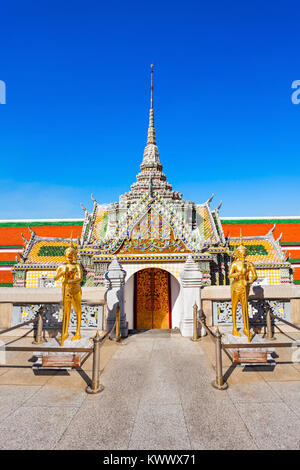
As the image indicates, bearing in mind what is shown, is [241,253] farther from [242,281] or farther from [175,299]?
[175,299]

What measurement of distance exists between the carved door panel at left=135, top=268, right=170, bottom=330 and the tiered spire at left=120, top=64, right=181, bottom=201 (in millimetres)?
6454

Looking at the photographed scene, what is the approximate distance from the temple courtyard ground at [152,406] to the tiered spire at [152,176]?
1280 cm

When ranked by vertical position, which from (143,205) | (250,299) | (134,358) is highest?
(143,205)

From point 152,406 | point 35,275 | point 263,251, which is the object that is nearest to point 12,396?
point 152,406

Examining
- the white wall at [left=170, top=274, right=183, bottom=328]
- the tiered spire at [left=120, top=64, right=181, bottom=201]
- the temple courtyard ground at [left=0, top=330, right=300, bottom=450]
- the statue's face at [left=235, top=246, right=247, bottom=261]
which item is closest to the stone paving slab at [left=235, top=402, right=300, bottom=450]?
the temple courtyard ground at [left=0, top=330, right=300, bottom=450]

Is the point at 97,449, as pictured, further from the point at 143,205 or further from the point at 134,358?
the point at 143,205

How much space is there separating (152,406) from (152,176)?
61.8 ft

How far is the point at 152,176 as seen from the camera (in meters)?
21.1

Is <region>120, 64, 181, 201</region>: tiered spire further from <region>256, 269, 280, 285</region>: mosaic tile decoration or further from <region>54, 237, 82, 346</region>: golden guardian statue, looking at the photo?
<region>54, 237, 82, 346</region>: golden guardian statue

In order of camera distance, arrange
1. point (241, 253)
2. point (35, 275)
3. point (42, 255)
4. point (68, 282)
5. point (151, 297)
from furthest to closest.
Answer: point (42, 255), point (35, 275), point (151, 297), point (241, 253), point (68, 282)

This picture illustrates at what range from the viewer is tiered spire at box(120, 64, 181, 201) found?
18.5m

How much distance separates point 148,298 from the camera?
1290 centimetres
